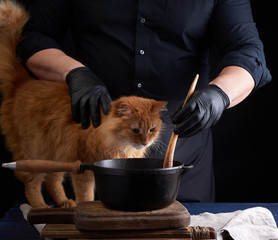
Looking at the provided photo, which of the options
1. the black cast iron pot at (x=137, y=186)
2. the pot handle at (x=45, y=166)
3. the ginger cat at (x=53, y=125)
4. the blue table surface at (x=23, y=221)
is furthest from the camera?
the ginger cat at (x=53, y=125)

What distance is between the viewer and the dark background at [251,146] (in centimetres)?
269

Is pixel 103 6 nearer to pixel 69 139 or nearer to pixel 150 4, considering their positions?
pixel 150 4

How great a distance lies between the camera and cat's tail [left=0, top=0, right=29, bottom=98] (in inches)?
71.9

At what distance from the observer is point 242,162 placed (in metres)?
2.79

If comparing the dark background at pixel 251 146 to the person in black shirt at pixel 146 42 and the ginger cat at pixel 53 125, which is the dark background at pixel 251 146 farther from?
the ginger cat at pixel 53 125

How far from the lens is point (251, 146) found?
2.77 m

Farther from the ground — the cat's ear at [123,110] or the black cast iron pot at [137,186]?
the cat's ear at [123,110]

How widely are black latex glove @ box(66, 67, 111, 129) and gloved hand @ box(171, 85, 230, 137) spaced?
317 mm

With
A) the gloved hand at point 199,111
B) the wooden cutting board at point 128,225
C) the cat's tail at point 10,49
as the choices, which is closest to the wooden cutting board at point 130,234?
the wooden cutting board at point 128,225

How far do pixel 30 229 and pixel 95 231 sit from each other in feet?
1.48

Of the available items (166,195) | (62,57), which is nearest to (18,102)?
(62,57)

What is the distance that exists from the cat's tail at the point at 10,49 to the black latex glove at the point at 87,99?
38 centimetres

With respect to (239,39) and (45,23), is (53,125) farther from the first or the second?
(239,39)

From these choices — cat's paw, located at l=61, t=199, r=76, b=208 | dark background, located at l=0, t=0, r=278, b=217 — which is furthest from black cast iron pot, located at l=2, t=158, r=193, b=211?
dark background, located at l=0, t=0, r=278, b=217
